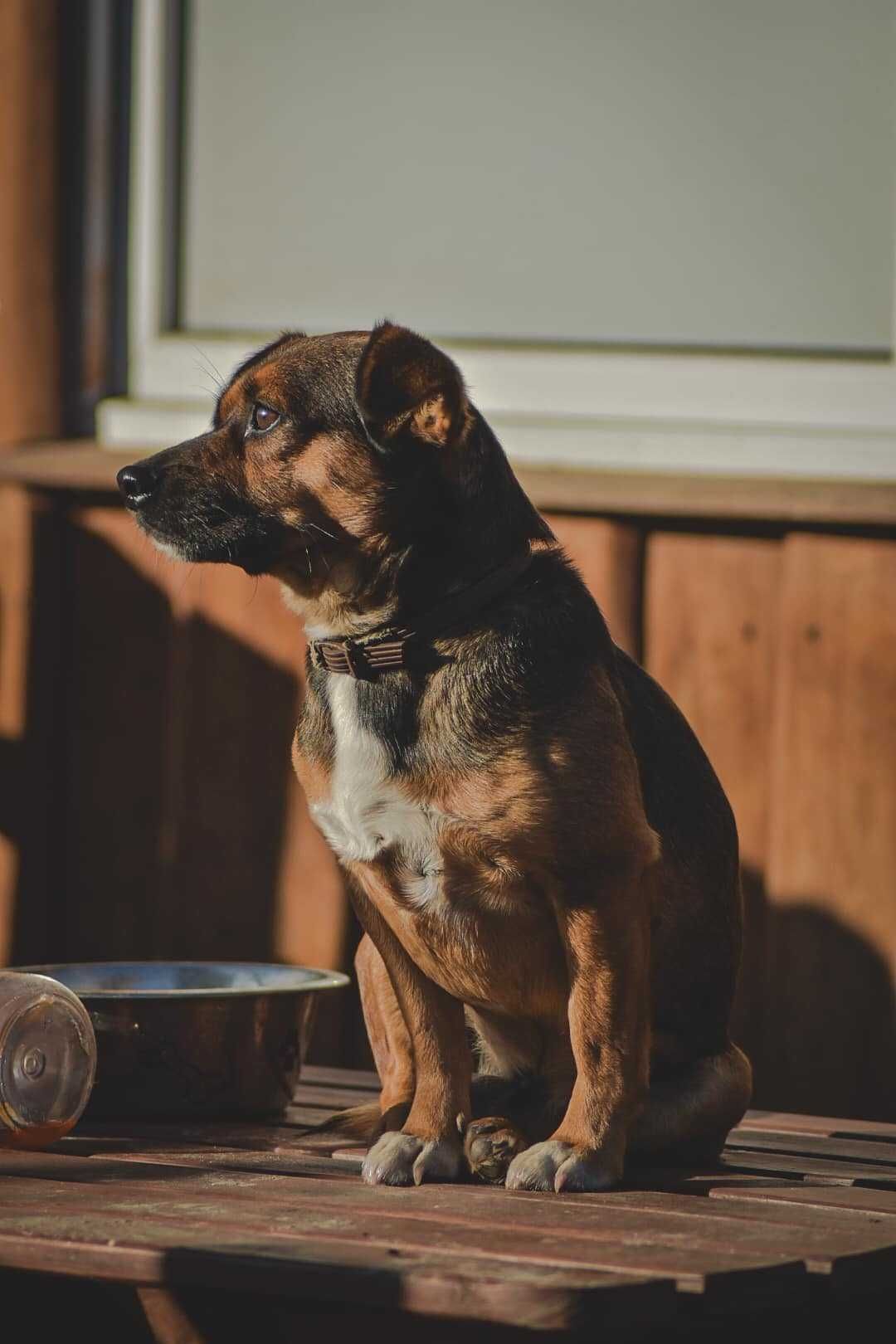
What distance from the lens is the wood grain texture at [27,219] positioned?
4.56 metres

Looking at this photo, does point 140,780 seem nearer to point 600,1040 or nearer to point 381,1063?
point 381,1063

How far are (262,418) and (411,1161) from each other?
1.12 m

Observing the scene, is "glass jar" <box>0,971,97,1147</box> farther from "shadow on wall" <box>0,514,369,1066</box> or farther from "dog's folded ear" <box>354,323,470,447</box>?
"shadow on wall" <box>0,514,369,1066</box>

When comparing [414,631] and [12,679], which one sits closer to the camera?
[414,631]

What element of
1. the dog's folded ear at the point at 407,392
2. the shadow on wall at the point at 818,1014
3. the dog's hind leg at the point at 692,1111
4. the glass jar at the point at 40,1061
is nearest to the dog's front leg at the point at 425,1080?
the dog's hind leg at the point at 692,1111

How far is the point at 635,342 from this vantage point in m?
4.36

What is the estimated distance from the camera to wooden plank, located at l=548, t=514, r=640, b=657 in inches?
162

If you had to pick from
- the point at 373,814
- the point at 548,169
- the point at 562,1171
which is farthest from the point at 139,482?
the point at 548,169

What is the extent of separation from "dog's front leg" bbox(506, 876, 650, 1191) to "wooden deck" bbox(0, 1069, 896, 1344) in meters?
0.06

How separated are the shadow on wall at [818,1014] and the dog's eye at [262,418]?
5.85ft

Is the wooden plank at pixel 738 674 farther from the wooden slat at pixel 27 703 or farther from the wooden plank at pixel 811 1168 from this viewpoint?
the wooden slat at pixel 27 703

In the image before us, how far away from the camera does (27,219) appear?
4602mm

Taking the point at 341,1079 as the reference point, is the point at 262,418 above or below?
above

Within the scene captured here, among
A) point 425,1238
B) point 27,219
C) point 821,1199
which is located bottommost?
point 821,1199
